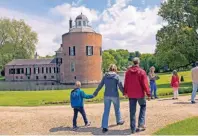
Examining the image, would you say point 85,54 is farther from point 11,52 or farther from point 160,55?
point 11,52

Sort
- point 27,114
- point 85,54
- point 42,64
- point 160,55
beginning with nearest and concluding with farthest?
1. point 27,114
2. point 160,55
3. point 85,54
4. point 42,64

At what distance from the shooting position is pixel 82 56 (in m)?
57.9

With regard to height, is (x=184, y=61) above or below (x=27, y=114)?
above

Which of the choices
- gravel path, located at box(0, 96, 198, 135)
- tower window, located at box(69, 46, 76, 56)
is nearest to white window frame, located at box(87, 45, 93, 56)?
tower window, located at box(69, 46, 76, 56)

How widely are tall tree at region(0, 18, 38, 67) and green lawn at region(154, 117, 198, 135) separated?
263 feet

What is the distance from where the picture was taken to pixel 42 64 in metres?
83.7

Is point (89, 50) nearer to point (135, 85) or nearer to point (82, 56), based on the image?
point (82, 56)

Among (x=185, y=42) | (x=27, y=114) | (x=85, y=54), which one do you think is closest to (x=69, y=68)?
(x=85, y=54)

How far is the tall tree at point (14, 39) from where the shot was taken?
3319 inches

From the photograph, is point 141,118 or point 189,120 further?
point 189,120

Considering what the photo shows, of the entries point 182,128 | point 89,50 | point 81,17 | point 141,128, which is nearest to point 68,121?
point 141,128

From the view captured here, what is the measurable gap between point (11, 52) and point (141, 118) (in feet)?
277

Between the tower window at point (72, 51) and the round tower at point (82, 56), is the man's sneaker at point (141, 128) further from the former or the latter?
the tower window at point (72, 51)

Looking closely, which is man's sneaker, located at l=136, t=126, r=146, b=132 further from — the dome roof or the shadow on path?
the dome roof
